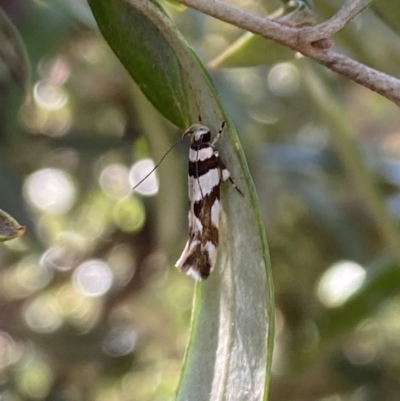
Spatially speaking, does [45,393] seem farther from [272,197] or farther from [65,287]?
[272,197]

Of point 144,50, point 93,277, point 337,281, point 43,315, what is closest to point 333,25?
point 144,50

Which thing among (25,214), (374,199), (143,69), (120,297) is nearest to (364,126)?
(120,297)

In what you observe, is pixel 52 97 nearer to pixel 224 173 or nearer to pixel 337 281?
pixel 337 281

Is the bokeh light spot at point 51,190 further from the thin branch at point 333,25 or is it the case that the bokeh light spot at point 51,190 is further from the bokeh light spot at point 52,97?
the thin branch at point 333,25

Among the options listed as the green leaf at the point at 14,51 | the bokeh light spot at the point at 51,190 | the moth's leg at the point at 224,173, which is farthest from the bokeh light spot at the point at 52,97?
the moth's leg at the point at 224,173

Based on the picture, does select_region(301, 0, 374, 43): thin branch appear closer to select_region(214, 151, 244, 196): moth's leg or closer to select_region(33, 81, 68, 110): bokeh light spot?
select_region(214, 151, 244, 196): moth's leg

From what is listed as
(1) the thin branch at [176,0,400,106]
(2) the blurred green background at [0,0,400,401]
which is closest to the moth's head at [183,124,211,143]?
(1) the thin branch at [176,0,400,106]
